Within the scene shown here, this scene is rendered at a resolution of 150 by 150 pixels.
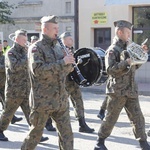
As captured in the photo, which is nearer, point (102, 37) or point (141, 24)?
point (141, 24)

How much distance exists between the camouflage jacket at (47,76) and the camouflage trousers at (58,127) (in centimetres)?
10

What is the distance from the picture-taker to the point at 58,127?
5703mm

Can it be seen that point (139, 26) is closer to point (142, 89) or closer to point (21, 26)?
point (142, 89)

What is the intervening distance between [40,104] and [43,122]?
9.9 inches

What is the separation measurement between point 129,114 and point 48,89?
5.18ft

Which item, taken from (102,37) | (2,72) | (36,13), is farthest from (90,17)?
(2,72)

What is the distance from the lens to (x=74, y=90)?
8.59 m

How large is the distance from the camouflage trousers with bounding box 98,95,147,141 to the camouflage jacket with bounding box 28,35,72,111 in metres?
1.15

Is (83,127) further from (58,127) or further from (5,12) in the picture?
(5,12)

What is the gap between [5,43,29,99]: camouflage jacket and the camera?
297 inches

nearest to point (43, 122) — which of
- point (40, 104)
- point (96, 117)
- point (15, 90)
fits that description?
point (40, 104)

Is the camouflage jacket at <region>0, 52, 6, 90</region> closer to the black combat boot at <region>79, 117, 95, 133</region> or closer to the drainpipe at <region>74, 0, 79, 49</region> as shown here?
the black combat boot at <region>79, 117, 95, 133</region>

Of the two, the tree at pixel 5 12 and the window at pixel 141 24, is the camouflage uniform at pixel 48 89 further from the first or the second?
the tree at pixel 5 12

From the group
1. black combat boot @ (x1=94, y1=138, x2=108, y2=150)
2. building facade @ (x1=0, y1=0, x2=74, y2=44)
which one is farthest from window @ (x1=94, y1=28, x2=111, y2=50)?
black combat boot @ (x1=94, y1=138, x2=108, y2=150)
